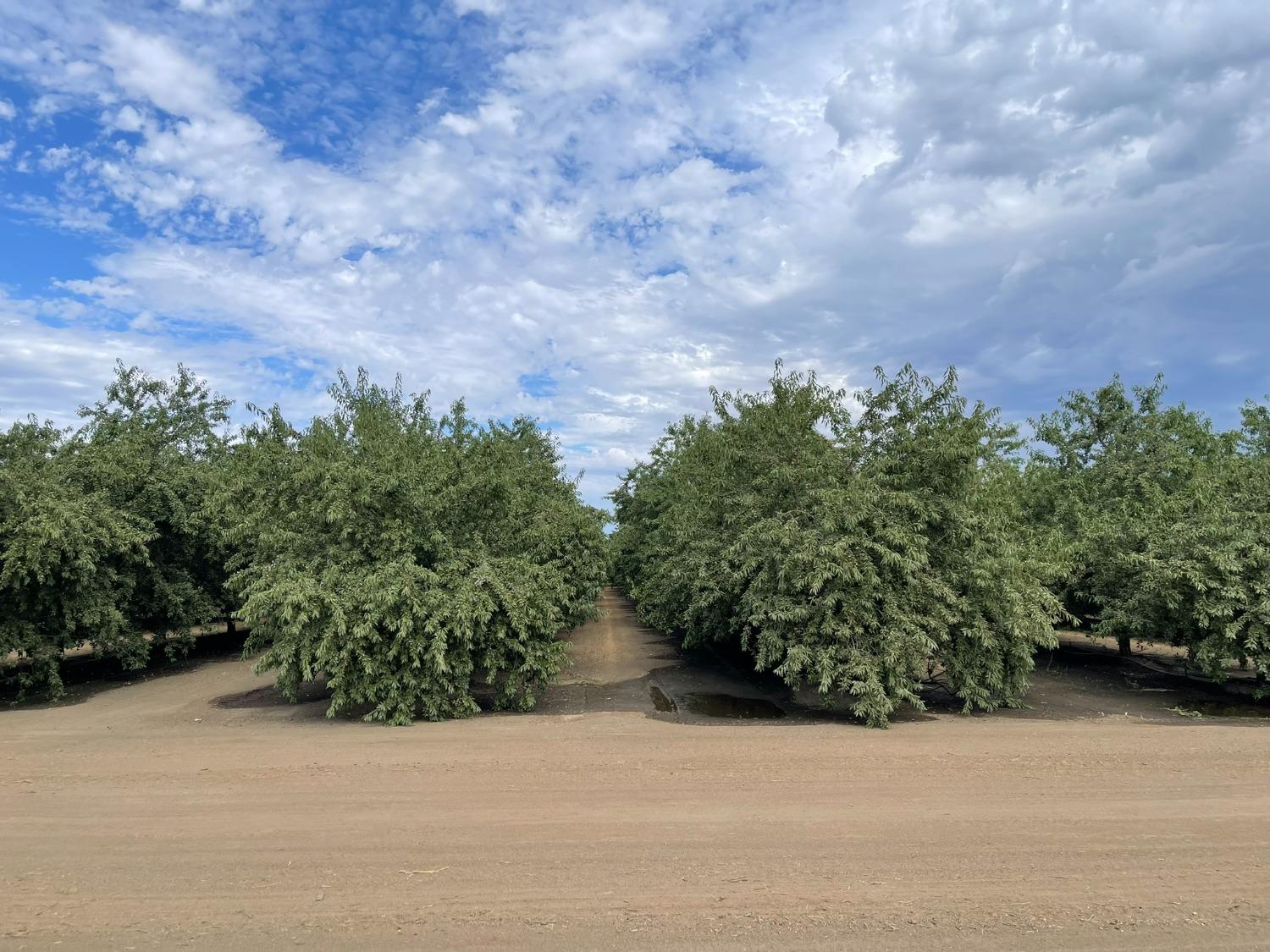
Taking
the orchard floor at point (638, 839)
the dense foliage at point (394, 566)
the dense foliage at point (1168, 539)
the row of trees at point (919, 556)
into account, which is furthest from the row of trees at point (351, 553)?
the dense foliage at point (1168, 539)

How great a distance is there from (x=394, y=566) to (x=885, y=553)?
8704 mm

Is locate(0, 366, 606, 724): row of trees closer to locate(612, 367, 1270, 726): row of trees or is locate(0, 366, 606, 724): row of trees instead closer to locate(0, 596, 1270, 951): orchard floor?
locate(0, 596, 1270, 951): orchard floor

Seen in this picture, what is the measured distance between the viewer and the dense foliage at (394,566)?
1272 cm

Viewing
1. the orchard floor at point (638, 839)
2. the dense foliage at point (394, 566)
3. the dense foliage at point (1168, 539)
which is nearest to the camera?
the orchard floor at point (638, 839)

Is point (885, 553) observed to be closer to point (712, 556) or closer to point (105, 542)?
point (712, 556)

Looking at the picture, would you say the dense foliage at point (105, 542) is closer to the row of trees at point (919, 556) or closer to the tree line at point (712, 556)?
the tree line at point (712, 556)

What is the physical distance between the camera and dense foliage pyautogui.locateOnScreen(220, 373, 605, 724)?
1272 cm

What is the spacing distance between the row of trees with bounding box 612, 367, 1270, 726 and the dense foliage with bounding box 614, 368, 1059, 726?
34 millimetres

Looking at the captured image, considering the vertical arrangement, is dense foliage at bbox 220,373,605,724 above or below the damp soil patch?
above

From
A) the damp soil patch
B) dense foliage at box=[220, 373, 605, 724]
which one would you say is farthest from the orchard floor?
the damp soil patch

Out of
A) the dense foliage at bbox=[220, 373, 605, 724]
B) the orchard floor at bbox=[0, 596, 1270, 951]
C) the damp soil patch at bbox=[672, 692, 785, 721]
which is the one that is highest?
the dense foliage at bbox=[220, 373, 605, 724]

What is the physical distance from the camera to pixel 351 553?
13617mm

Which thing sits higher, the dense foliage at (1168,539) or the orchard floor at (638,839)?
the dense foliage at (1168,539)

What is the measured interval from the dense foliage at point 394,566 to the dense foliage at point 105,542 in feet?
7.84
